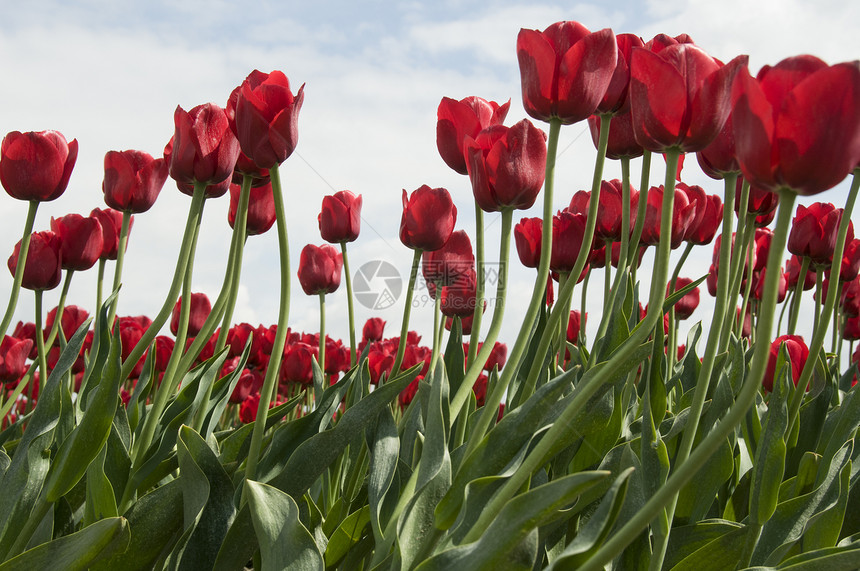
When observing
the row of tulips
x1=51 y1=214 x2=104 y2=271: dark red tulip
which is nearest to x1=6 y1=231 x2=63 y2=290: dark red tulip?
x1=51 y1=214 x2=104 y2=271: dark red tulip

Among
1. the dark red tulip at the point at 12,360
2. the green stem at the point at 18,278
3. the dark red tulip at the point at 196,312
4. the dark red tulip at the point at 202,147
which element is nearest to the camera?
the dark red tulip at the point at 202,147

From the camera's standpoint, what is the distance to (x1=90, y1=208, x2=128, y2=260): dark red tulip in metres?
1.96

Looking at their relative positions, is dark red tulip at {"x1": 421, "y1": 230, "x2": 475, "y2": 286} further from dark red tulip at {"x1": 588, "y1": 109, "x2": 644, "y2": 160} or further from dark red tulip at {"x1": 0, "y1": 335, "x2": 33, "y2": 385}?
dark red tulip at {"x1": 0, "y1": 335, "x2": 33, "y2": 385}

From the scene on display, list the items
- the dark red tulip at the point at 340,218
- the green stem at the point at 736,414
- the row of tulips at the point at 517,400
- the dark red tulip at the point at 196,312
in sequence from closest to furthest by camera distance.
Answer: the green stem at the point at 736,414 < the row of tulips at the point at 517,400 < the dark red tulip at the point at 340,218 < the dark red tulip at the point at 196,312

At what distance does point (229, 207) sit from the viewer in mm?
1684

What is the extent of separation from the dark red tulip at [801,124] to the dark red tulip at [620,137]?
75cm

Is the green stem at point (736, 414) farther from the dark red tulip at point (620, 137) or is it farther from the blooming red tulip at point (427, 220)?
the blooming red tulip at point (427, 220)

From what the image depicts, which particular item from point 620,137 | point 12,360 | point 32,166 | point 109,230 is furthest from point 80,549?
point 12,360

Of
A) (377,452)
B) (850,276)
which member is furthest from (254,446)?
(850,276)

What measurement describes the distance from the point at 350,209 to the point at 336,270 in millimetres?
390

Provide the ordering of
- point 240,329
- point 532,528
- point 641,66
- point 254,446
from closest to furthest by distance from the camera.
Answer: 1. point 532,528
2. point 641,66
3. point 254,446
4. point 240,329

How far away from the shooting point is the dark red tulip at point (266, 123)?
1.05 meters

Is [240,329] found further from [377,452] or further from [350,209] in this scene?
[377,452]

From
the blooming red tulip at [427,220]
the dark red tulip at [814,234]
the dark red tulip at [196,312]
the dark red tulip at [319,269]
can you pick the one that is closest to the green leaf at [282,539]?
the blooming red tulip at [427,220]
